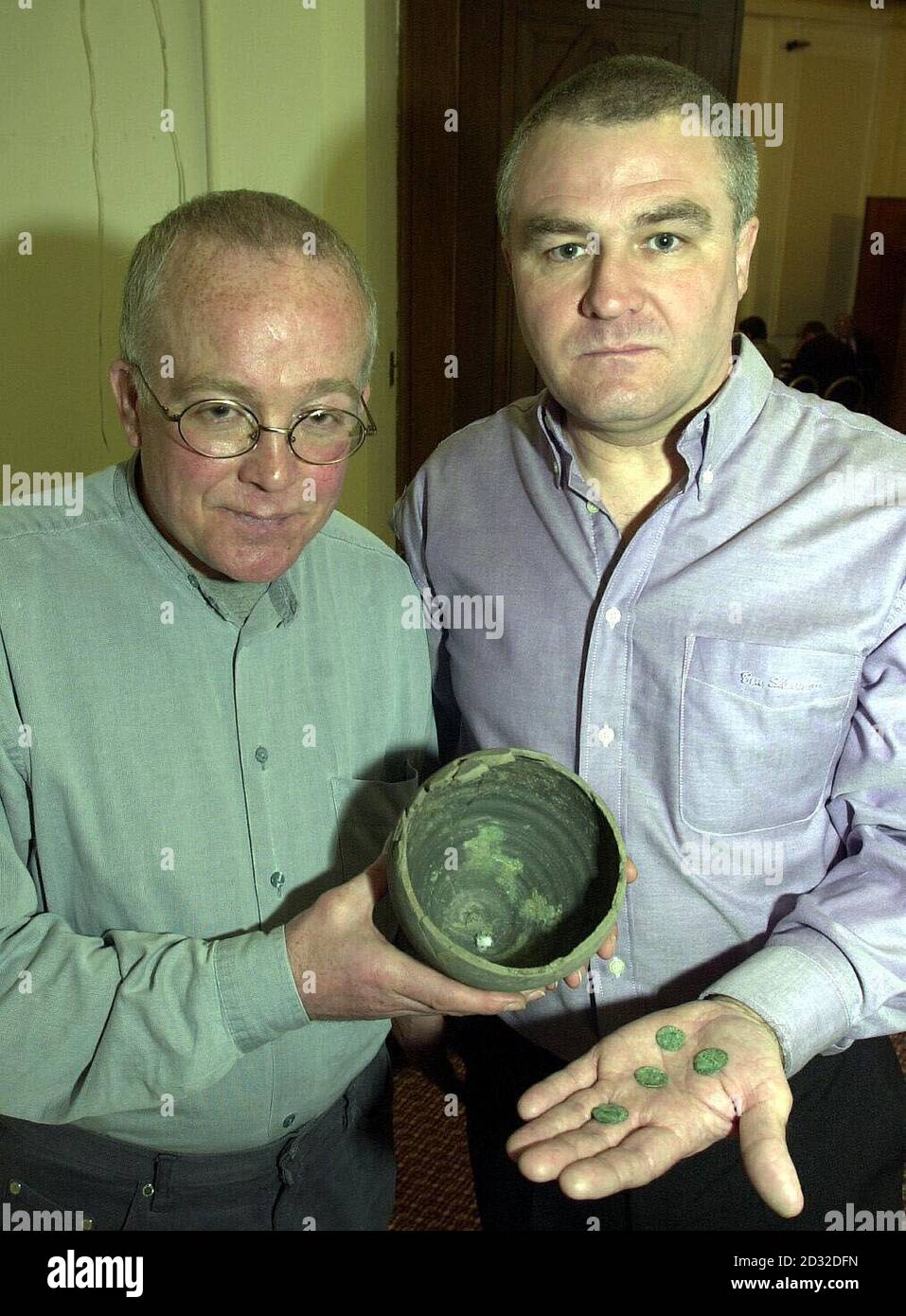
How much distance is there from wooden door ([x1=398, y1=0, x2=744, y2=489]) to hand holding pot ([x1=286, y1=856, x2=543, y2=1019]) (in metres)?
2.57

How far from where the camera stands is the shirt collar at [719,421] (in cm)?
144

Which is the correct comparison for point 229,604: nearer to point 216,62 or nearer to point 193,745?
point 193,745

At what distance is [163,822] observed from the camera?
1.29 m

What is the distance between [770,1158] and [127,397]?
45.6 inches

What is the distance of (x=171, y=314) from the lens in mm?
1190

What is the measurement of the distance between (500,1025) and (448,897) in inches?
15.1

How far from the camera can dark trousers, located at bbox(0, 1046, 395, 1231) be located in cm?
134

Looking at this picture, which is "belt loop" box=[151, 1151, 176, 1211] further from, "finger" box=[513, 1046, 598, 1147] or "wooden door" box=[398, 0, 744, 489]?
"wooden door" box=[398, 0, 744, 489]

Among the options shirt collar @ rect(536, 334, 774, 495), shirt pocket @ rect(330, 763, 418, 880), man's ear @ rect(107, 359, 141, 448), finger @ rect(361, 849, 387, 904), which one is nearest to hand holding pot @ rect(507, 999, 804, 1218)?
finger @ rect(361, 849, 387, 904)

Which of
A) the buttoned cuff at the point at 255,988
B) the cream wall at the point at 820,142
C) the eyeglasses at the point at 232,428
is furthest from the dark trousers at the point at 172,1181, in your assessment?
the cream wall at the point at 820,142

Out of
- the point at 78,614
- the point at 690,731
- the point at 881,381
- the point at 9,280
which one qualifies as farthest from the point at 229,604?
the point at 881,381

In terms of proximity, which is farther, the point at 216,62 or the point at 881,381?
the point at 881,381

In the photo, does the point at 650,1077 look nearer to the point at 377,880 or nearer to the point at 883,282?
the point at 377,880

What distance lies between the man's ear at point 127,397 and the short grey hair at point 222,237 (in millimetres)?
22
